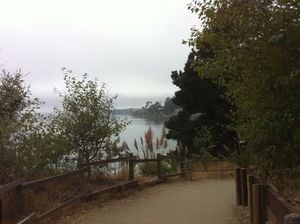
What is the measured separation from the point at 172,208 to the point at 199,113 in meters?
16.3


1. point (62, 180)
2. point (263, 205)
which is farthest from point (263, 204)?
point (62, 180)

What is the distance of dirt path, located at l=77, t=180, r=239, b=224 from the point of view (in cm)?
1181

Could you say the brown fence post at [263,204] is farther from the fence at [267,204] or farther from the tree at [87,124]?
the tree at [87,124]

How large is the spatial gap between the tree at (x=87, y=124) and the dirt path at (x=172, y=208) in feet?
6.81

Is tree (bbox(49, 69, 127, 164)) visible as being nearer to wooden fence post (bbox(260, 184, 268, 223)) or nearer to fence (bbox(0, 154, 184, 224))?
fence (bbox(0, 154, 184, 224))

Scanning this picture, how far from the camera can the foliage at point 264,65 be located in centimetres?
706

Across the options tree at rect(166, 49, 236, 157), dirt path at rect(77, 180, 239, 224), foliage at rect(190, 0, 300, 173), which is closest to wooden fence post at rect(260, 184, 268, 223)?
foliage at rect(190, 0, 300, 173)

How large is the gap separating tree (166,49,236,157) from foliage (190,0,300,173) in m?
17.7

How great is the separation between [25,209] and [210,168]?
13.7m

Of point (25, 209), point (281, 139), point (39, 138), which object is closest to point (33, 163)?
point (39, 138)

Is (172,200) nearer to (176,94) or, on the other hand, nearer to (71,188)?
(71,188)

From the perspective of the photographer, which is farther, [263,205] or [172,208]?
[172,208]

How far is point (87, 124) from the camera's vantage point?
55.1ft

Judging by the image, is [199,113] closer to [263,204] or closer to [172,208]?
[172,208]
